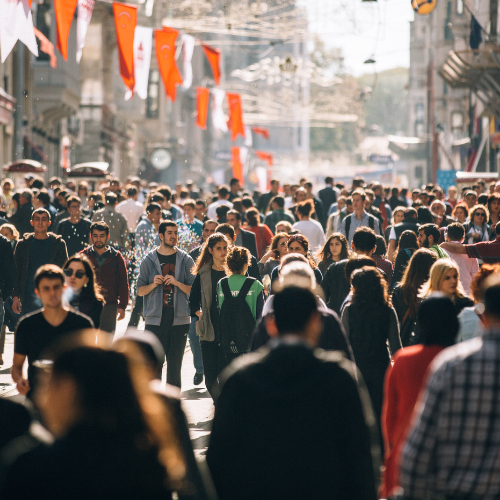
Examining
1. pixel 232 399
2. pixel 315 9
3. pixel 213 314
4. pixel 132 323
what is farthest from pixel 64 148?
pixel 232 399

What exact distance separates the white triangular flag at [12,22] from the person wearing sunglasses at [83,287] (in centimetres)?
705

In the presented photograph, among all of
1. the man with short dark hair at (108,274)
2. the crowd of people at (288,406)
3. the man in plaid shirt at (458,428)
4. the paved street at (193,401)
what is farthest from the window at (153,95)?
the man in plaid shirt at (458,428)

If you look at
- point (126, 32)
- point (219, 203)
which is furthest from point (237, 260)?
point (126, 32)

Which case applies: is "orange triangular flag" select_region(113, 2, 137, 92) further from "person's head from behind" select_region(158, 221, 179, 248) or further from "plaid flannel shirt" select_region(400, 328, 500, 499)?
"plaid flannel shirt" select_region(400, 328, 500, 499)

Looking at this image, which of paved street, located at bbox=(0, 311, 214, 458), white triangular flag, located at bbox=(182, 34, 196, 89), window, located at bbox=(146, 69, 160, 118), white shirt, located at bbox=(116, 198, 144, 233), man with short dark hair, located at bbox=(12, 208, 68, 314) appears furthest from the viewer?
window, located at bbox=(146, 69, 160, 118)

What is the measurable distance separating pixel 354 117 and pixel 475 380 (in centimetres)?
5416

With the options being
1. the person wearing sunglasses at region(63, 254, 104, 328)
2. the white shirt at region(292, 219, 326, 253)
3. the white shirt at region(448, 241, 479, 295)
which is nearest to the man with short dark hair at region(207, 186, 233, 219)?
the white shirt at region(292, 219, 326, 253)

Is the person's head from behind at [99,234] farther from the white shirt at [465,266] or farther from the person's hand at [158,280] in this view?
the white shirt at [465,266]

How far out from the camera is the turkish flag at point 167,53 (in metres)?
21.8

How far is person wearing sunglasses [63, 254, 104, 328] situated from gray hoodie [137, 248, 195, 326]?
1545 millimetres

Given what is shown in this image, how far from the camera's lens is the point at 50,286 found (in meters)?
5.95

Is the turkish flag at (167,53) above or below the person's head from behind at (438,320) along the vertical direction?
above

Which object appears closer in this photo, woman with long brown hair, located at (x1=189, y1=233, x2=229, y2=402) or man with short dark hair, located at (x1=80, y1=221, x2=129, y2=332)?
woman with long brown hair, located at (x1=189, y1=233, x2=229, y2=402)

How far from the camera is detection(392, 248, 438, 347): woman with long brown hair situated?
728 centimetres
